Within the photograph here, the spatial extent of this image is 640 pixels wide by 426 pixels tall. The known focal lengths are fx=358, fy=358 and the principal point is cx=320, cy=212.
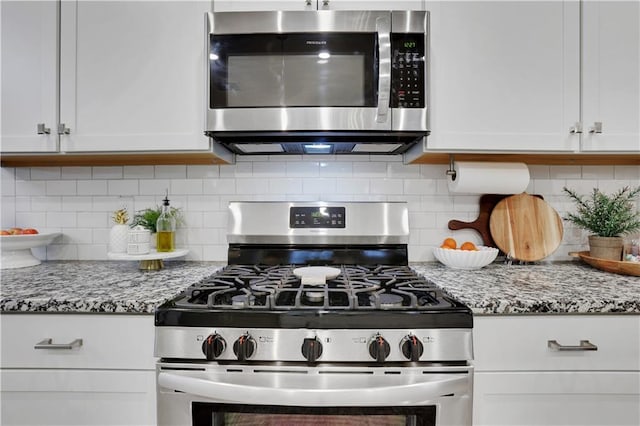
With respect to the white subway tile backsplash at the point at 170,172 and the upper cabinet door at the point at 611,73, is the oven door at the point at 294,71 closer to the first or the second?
the white subway tile backsplash at the point at 170,172

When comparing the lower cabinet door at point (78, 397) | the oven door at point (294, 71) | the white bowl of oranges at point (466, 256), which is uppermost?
the oven door at point (294, 71)

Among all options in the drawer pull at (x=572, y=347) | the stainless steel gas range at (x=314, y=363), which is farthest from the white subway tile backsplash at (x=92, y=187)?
the drawer pull at (x=572, y=347)

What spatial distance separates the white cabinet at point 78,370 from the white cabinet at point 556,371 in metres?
1.00

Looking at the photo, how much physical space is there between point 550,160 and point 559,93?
34 cm

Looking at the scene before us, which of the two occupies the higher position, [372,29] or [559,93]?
[372,29]

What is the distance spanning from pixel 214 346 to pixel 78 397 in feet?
1.63

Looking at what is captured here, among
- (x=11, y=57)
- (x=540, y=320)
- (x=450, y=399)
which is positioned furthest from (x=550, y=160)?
(x=11, y=57)

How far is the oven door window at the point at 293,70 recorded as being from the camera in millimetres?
1326

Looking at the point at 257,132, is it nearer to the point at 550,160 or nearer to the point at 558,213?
the point at 550,160

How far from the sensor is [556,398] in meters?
1.06

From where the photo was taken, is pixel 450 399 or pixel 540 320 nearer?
pixel 450 399

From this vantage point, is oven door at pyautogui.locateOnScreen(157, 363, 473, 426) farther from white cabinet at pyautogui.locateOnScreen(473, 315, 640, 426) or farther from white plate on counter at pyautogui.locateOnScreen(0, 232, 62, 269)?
white plate on counter at pyautogui.locateOnScreen(0, 232, 62, 269)

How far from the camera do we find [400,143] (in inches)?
59.8

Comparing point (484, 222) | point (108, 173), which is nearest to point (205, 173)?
point (108, 173)
